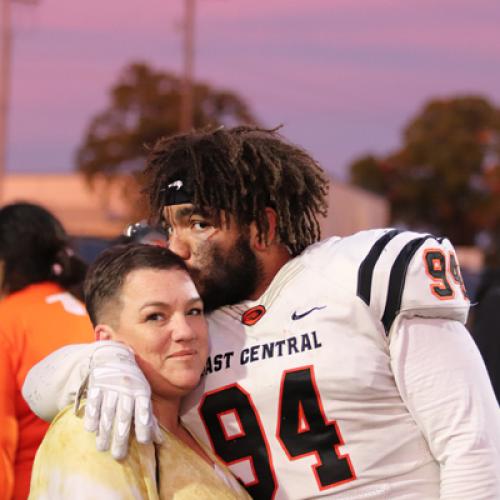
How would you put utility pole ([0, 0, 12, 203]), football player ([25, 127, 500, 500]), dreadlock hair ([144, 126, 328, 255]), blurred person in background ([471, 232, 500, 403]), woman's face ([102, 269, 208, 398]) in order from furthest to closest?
utility pole ([0, 0, 12, 203]) → blurred person in background ([471, 232, 500, 403]) → dreadlock hair ([144, 126, 328, 255]) → woman's face ([102, 269, 208, 398]) → football player ([25, 127, 500, 500])

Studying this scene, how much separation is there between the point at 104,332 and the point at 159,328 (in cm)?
16

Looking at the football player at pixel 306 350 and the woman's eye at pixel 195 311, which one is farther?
the woman's eye at pixel 195 311

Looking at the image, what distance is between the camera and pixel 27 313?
371 centimetres

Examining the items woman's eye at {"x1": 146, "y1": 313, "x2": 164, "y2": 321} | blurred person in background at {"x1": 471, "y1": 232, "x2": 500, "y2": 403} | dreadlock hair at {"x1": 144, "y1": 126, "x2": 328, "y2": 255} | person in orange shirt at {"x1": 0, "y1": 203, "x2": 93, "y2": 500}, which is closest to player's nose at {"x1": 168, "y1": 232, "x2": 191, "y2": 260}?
dreadlock hair at {"x1": 144, "y1": 126, "x2": 328, "y2": 255}

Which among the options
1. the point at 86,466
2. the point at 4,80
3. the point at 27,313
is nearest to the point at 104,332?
the point at 86,466

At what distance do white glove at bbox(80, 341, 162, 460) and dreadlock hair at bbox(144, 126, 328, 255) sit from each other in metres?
0.54

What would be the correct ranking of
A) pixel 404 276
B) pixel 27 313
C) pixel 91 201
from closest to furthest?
1. pixel 404 276
2. pixel 27 313
3. pixel 91 201

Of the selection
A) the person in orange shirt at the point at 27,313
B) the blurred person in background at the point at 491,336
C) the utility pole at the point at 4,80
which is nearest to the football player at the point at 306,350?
the person in orange shirt at the point at 27,313

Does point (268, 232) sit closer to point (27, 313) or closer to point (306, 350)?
point (306, 350)

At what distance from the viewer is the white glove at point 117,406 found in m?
2.28

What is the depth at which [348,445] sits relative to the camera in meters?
2.53

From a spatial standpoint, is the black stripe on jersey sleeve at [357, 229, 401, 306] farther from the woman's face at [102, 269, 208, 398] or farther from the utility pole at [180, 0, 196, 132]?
the utility pole at [180, 0, 196, 132]

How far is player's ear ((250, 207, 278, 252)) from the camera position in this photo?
8.99ft

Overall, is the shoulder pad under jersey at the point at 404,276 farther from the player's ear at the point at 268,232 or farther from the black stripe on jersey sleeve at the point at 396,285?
the player's ear at the point at 268,232
